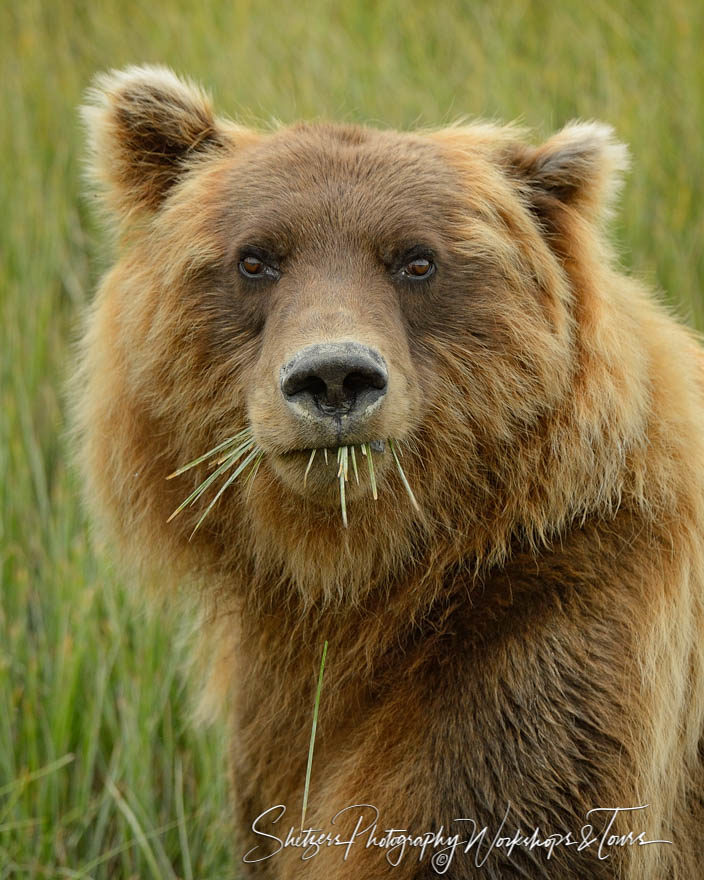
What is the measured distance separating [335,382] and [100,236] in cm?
488

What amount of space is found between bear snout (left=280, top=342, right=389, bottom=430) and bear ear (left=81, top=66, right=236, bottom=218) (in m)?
1.23

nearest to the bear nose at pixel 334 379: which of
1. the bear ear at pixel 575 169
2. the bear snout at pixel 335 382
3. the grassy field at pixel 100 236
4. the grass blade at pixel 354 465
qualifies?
the bear snout at pixel 335 382

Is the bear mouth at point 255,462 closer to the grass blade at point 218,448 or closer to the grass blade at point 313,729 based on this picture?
the grass blade at point 218,448

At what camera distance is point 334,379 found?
9.56 ft

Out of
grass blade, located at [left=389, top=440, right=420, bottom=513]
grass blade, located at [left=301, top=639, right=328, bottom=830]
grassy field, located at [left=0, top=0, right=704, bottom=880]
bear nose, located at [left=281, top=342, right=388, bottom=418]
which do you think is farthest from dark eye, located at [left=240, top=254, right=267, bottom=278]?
grassy field, located at [left=0, top=0, right=704, bottom=880]

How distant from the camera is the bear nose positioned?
9.51 feet

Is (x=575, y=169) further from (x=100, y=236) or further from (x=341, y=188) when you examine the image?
(x=100, y=236)

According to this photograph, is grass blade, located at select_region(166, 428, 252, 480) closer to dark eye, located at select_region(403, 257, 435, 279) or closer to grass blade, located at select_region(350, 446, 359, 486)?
grass blade, located at select_region(350, 446, 359, 486)

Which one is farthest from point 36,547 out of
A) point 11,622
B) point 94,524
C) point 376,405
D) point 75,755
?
point 376,405

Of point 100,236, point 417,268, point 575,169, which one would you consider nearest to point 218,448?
point 417,268

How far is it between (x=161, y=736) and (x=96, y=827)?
0.49 m

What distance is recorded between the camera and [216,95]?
7629mm

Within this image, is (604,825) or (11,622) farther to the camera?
(11,622)

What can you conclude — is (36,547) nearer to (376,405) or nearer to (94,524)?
(94,524)
